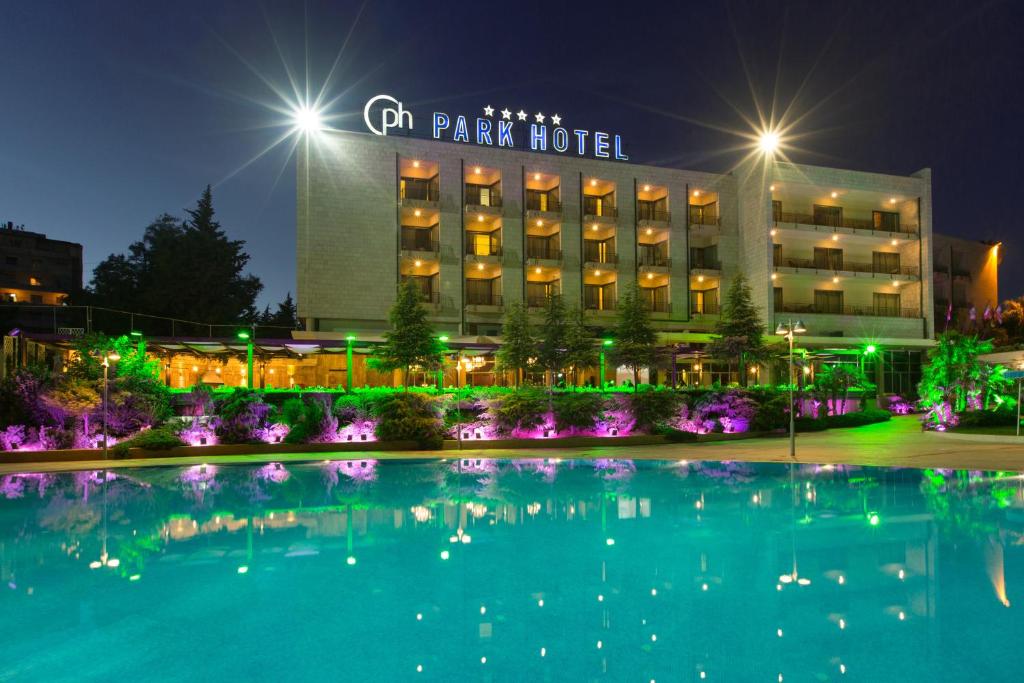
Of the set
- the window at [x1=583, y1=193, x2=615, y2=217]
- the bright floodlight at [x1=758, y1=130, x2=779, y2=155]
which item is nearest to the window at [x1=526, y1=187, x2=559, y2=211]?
the window at [x1=583, y1=193, x2=615, y2=217]

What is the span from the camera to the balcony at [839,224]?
4978 cm

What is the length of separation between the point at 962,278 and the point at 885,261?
20326 mm

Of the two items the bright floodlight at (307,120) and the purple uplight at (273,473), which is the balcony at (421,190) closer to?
the bright floodlight at (307,120)

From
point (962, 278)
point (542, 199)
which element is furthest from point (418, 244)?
point (962, 278)

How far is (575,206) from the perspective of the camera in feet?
154

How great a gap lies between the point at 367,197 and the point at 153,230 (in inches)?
1090

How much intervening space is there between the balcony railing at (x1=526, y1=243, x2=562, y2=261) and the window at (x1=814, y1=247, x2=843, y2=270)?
20.6 m

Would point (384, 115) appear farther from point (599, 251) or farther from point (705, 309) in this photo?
point (705, 309)

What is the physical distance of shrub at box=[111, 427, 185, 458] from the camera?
2152 cm

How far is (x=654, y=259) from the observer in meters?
49.4

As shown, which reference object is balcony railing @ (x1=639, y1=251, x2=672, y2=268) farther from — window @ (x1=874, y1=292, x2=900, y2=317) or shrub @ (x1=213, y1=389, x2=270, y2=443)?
shrub @ (x1=213, y1=389, x2=270, y2=443)

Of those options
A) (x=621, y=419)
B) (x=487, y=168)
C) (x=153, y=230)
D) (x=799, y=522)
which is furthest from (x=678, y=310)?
(x=153, y=230)

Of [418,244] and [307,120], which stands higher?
[307,120]

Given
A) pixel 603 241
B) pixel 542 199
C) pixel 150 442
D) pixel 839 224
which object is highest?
pixel 542 199
